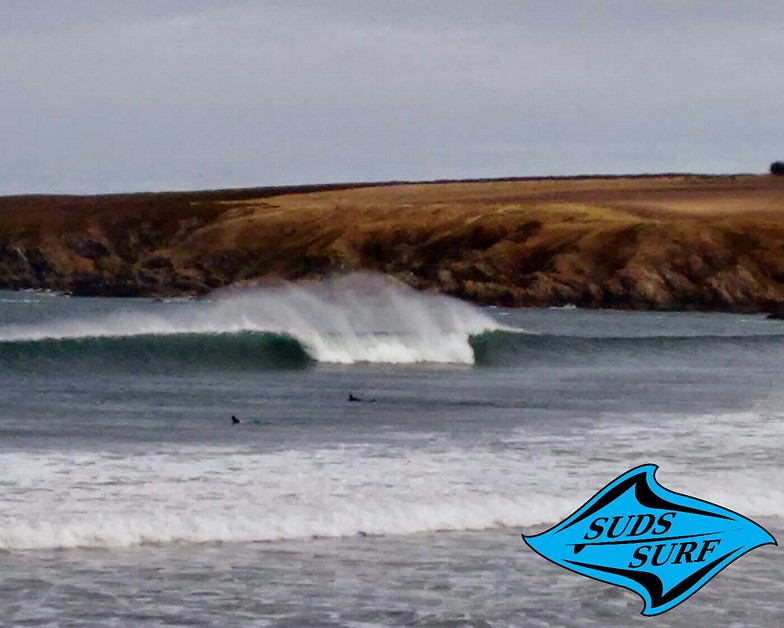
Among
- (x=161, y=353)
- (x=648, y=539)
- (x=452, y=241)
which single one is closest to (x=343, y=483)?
(x=648, y=539)

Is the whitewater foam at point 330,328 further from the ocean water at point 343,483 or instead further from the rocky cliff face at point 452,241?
the rocky cliff face at point 452,241

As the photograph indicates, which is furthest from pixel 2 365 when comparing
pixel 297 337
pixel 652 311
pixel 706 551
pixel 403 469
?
pixel 652 311

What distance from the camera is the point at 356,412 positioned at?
25.2 m

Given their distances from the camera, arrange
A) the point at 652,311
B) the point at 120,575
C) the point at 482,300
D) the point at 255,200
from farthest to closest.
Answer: the point at 255,200
the point at 482,300
the point at 652,311
the point at 120,575

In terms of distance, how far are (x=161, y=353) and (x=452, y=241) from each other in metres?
85.5

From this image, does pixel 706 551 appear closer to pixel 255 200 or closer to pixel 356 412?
pixel 356 412

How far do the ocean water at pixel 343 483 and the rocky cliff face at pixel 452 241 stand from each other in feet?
232

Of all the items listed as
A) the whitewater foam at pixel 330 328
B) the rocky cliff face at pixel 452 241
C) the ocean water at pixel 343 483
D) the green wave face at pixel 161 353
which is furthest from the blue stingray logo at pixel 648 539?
the rocky cliff face at pixel 452 241

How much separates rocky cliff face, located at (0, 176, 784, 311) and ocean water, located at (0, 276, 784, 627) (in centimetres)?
7066

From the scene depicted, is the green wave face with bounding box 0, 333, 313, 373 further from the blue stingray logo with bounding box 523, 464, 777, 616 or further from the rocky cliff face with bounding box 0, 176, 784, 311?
the rocky cliff face with bounding box 0, 176, 784, 311

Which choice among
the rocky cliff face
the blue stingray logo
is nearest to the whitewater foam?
the blue stingray logo

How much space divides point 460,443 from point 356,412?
5.16m

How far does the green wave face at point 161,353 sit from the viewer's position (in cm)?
3662

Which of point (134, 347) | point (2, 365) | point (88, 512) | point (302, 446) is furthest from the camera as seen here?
point (134, 347)
